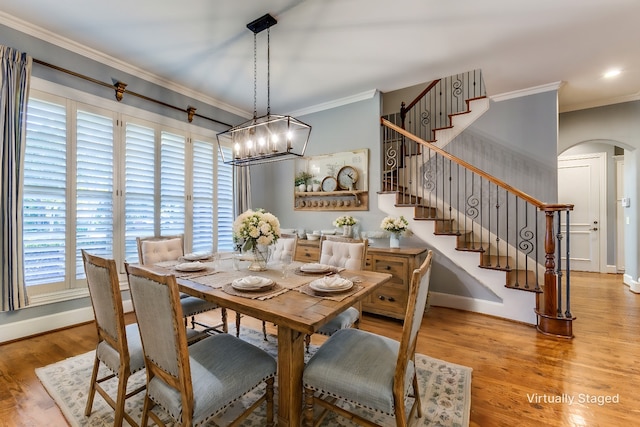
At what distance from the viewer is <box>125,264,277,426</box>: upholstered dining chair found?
1.20 metres

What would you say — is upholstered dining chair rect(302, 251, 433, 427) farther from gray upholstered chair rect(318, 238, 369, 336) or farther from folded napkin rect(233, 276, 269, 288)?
gray upholstered chair rect(318, 238, 369, 336)

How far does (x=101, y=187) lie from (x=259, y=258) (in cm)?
236

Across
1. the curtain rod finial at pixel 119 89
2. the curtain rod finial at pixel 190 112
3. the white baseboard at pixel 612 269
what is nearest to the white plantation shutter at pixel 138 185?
the curtain rod finial at pixel 119 89

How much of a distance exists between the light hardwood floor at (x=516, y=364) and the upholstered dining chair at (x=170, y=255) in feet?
1.98

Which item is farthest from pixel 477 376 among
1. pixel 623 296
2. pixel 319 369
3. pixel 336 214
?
pixel 623 296

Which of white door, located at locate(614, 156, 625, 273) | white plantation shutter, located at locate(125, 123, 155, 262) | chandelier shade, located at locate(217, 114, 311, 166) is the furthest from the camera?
white door, located at locate(614, 156, 625, 273)

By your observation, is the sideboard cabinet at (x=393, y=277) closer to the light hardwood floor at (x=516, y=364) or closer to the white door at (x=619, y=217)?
the light hardwood floor at (x=516, y=364)

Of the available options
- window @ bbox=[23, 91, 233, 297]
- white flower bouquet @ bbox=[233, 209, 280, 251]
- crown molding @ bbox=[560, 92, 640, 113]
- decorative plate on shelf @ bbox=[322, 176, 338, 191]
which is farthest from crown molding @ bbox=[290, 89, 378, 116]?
crown molding @ bbox=[560, 92, 640, 113]

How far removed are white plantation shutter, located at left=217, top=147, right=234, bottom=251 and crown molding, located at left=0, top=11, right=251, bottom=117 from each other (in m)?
0.92

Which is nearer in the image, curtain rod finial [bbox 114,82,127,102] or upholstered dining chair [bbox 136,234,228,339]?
upholstered dining chair [bbox 136,234,228,339]

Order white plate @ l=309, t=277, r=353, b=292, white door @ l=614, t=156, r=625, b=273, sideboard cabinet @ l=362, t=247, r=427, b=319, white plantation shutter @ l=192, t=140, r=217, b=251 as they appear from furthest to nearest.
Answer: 1. white door @ l=614, t=156, r=625, b=273
2. white plantation shutter @ l=192, t=140, r=217, b=251
3. sideboard cabinet @ l=362, t=247, r=427, b=319
4. white plate @ l=309, t=277, r=353, b=292

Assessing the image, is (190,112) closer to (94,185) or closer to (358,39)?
(94,185)

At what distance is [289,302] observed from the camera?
5.11ft

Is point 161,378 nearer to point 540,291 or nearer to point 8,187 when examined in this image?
point 8,187
